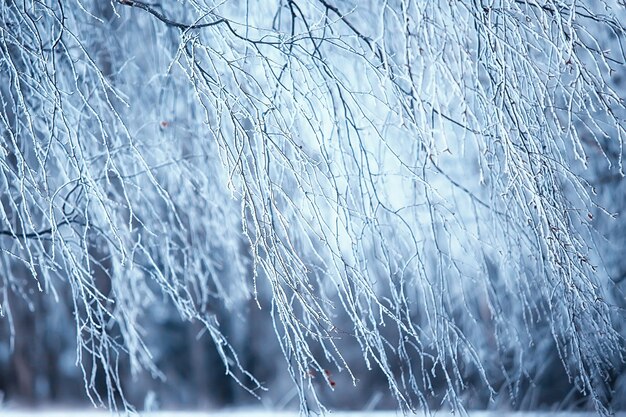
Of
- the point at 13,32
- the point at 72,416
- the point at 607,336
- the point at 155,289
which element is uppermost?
the point at 13,32

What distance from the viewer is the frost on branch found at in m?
2.10

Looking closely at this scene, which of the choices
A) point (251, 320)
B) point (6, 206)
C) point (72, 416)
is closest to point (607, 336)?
point (6, 206)

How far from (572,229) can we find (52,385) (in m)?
5.06

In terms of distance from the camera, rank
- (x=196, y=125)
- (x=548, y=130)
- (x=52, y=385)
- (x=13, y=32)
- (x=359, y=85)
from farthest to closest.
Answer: (x=52, y=385)
(x=196, y=125)
(x=359, y=85)
(x=13, y=32)
(x=548, y=130)

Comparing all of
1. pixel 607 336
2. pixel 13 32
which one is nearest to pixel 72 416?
pixel 13 32

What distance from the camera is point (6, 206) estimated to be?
3.44 m

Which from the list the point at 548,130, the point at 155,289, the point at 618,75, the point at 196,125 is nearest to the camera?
the point at 548,130

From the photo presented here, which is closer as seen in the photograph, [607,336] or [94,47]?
[607,336]

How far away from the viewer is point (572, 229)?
2260mm

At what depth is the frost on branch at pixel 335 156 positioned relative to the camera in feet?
6.88

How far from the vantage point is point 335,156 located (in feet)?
8.57

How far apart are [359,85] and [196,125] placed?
32.7 inches

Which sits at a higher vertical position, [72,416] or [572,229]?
[572,229]

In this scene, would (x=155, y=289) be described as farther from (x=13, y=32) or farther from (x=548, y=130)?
(x=548, y=130)
